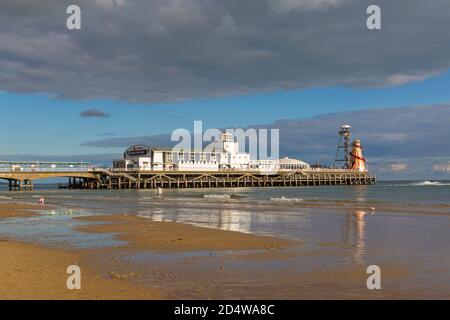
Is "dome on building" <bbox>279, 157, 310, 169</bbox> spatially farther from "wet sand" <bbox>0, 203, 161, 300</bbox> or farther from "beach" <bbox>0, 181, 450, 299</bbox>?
"wet sand" <bbox>0, 203, 161, 300</bbox>

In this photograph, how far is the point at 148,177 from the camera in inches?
3573

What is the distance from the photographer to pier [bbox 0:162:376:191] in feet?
262

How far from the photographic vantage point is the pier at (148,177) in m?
79.8

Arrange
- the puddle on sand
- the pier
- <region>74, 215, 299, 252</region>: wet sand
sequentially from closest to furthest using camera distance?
<region>74, 215, 299, 252</region>: wet sand → the puddle on sand → the pier

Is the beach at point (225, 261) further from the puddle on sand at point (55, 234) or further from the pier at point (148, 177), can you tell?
the pier at point (148, 177)

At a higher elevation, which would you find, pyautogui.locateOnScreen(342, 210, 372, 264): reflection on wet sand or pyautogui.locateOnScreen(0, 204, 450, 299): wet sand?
pyautogui.locateOnScreen(0, 204, 450, 299): wet sand

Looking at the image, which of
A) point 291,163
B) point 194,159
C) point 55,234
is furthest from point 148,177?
point 55,234

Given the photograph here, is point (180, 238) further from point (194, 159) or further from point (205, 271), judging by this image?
point (194, 159)

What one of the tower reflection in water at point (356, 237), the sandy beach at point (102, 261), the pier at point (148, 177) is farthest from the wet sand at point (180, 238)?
the pier at point (148, 177)

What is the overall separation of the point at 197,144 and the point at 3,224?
3497 inches

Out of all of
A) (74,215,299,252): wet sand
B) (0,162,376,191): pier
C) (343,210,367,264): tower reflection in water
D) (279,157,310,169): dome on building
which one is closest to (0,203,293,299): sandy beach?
(74,215,299,252): wet sand

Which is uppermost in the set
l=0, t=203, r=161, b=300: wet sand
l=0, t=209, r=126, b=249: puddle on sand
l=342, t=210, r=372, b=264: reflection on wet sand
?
l=0, t=203, r=161, b=300: wet sand

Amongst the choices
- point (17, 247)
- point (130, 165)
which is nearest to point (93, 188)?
point (130, 165)
